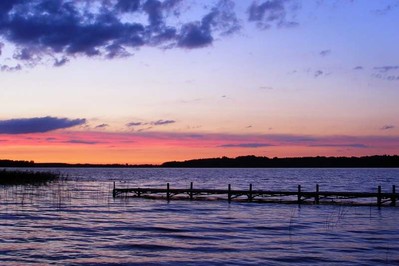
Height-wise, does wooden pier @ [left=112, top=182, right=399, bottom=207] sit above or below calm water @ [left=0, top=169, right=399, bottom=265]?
above

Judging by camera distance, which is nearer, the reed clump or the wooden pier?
the wooden pier

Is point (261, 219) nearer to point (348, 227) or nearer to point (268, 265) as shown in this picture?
point (348, 227)

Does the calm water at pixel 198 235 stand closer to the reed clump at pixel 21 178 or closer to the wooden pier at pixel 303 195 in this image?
the wooden pier at pixel 303 195

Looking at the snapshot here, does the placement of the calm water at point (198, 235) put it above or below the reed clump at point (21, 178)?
below

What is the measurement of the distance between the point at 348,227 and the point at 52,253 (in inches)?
687

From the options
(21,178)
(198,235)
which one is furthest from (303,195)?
(21,178)

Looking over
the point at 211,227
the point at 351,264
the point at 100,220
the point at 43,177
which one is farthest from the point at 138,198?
the point at 351,264

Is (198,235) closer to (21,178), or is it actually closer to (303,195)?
(303,195)

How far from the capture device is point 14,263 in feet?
60.5

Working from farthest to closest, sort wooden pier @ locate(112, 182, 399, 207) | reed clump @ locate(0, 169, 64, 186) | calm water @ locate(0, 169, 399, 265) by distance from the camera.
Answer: reed clump @ locate(0, 169, 64, 186)
wooden pier @ locate(112, 182, 399, 207)
calm water @ locate(0, 169, 399, 265)

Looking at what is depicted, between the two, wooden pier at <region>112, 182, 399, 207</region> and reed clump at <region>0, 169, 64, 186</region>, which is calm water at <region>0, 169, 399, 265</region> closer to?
wooden pier at <region>112, 182, 399, 207</region>

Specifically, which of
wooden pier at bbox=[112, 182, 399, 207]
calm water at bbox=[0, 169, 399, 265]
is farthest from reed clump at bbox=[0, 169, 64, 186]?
calm water at bbox=[0, 169, 399, 265]

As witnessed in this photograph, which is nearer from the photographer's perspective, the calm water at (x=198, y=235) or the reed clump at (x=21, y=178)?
the calm water at (x=198, y=235)

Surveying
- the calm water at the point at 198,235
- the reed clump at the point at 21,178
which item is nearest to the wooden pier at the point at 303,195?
the calm water at the point at 198,235
